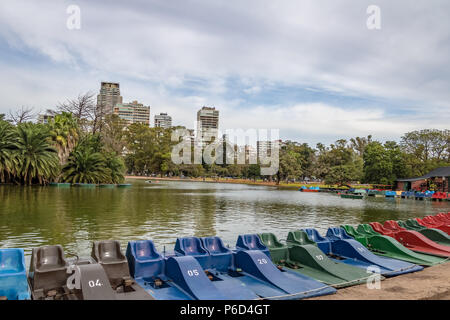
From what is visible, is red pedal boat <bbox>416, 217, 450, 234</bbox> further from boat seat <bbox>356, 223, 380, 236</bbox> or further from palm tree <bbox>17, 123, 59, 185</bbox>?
palm tree <bbox>17, 123, 59, 185</bbox>

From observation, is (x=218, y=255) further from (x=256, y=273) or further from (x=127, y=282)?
(x=127, y=282)

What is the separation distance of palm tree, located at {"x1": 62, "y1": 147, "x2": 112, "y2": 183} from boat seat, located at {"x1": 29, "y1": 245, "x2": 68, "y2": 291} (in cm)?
5537

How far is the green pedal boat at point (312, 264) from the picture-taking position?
33.0ft

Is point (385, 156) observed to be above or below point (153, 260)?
above

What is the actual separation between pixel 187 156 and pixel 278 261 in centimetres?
11005

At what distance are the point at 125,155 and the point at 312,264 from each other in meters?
136

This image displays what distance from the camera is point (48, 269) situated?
8625mm

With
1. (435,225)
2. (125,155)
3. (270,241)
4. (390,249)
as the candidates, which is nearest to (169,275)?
(270,241)

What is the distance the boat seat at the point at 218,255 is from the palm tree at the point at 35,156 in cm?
5067

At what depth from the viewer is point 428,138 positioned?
93.6 m

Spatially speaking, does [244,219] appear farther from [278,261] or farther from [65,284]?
[65,284]

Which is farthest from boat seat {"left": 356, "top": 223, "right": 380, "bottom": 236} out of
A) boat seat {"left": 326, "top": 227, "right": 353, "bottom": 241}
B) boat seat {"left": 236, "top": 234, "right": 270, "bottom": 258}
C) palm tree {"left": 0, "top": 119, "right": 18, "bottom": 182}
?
palm tree {"left": 0, "top": 119, "right": 18, "bottom": 182}

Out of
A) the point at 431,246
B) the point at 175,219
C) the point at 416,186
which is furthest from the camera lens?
the point at 416,186
